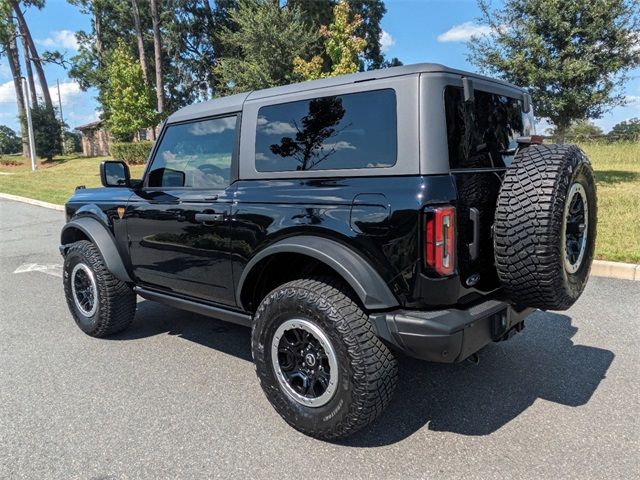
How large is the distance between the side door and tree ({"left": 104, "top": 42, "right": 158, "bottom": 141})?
26.7 metres

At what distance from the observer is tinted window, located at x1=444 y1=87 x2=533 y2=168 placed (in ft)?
8.31

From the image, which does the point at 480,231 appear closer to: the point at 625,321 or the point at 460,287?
the point at 460,287

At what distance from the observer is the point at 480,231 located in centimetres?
258

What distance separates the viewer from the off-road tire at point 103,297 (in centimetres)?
409

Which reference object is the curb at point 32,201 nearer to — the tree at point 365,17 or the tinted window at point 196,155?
the tinted window at point 196,155

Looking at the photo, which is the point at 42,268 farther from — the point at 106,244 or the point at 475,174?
the point at 475,174

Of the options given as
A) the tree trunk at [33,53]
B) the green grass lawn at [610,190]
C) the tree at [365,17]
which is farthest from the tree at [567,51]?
the tree trunk at [33,53]

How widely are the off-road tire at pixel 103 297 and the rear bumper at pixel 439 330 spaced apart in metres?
2.56

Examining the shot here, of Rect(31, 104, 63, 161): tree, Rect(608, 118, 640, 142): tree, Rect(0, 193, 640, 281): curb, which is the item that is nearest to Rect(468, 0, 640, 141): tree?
Rect(0, 193, 640, 281): curb

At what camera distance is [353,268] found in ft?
8.17

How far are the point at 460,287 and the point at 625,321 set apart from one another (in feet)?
9.42

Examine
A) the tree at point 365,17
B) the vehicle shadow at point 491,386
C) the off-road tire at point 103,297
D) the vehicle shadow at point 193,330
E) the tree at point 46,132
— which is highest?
the tree at point 365,17

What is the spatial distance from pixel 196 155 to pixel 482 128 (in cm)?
205

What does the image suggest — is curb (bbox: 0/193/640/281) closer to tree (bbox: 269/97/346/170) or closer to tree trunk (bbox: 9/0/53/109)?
tree (bbox: 269/97/346/170)
